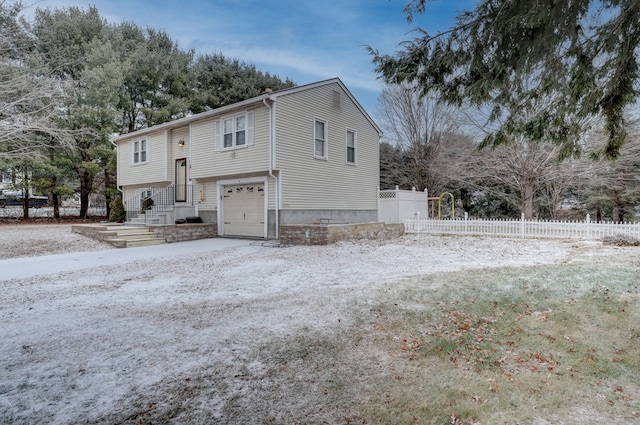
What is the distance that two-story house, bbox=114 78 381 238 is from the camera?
491 inches

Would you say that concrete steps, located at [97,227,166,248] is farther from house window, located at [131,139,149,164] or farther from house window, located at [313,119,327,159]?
house window, located at [313,119,327,159]

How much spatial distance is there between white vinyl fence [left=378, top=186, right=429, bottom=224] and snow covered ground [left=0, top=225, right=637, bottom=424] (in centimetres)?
633

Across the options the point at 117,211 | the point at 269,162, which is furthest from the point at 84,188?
the point at 269,162

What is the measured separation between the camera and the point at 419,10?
15.5 ft

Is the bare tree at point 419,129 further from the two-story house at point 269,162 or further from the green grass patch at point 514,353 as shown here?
the green grass patch at point 514,353

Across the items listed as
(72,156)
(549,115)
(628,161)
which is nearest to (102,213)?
(72,156)

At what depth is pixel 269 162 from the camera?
1210cm

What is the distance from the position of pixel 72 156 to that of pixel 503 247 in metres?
22.5

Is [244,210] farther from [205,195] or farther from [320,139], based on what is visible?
[320,139]

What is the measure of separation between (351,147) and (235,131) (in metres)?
5.11

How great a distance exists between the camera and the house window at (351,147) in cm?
1538

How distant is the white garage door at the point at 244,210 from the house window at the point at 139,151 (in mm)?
5712

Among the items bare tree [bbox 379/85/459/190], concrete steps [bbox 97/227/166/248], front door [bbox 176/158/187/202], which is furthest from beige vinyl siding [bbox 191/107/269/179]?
bare tree [bbox 379/85/459/190]

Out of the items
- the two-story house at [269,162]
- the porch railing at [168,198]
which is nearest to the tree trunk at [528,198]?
the two-story house at [269,162]
